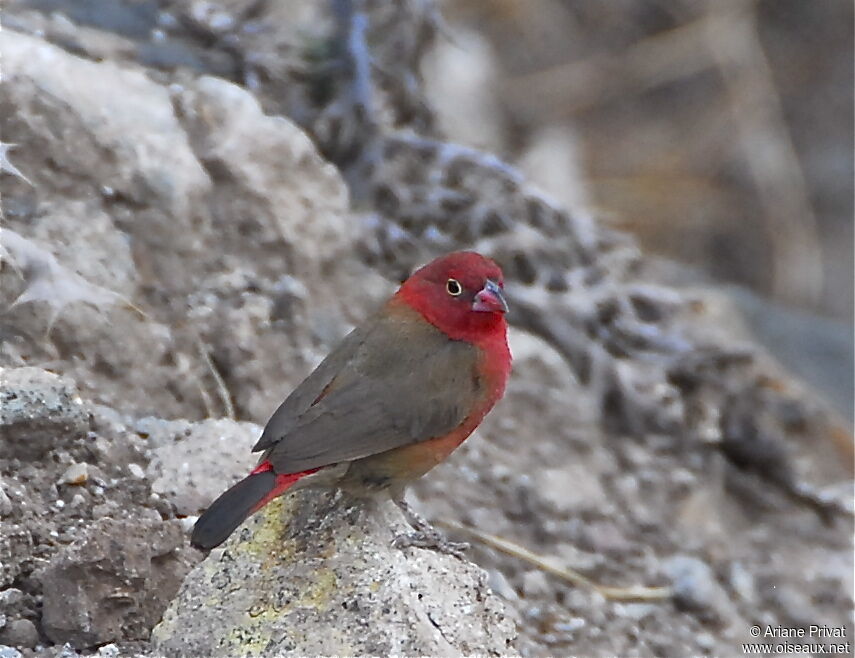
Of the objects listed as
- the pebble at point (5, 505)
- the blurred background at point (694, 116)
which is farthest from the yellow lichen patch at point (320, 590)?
the blurred background at point (694, 116)

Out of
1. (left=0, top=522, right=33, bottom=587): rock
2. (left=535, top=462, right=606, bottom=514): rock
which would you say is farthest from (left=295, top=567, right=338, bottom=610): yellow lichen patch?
(left=535, top=462, right=606, bottom=514): rock

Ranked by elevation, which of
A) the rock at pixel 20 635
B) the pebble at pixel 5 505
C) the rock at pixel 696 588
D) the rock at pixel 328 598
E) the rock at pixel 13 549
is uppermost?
the rock at pixel 328 598

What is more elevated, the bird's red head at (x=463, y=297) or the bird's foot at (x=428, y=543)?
the bird's red head at (x=463, y=297)

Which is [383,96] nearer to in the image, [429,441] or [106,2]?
[106,2]

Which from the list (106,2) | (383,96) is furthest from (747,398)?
(106,2)

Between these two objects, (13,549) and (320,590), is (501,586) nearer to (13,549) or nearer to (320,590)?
(320,590)

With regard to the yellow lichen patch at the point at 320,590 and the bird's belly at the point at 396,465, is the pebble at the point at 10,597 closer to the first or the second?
the yellow lichen patch at the point at 320,590

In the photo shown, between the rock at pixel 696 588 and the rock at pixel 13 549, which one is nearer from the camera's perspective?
the rock at pixel 13 549
